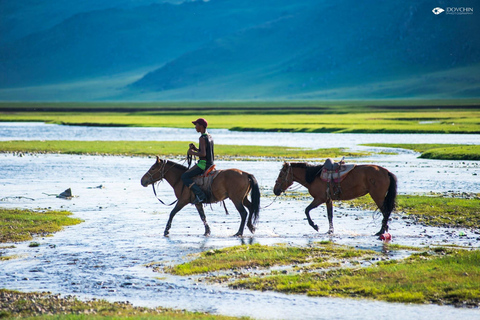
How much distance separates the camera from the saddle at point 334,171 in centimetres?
1514

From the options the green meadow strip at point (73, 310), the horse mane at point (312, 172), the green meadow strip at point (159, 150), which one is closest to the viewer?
the green meadow strip at point (73, 310)

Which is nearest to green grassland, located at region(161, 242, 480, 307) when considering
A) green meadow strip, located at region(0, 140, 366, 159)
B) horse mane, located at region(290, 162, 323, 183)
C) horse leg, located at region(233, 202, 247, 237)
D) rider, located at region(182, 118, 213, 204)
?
horse leg, located at region(233, 202, 247, 237)

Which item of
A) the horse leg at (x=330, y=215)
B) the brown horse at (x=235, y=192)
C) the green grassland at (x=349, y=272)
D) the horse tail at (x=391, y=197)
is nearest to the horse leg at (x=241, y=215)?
the brown horse at (x=235, y=192)

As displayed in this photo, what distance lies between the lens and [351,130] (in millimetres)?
60500

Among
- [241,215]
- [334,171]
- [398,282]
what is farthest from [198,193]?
[398,282]

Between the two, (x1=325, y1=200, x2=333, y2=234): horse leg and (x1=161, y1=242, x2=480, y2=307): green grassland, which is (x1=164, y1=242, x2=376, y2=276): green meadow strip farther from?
(x1=325, y1=200, x2=333, y2=234): horse leg

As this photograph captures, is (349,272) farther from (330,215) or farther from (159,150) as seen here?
(159,150)

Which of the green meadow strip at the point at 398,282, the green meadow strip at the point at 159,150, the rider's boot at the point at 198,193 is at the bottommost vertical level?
the green meadow strip at the point at 398,282

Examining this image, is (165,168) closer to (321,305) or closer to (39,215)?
(39,215)

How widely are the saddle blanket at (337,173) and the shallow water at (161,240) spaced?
1.24 meters

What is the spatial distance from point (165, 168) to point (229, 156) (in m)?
20.9

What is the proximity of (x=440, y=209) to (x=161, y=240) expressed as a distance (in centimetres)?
779

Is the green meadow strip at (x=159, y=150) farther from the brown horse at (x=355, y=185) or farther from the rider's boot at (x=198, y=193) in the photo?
the rider's boot at (x=198, y=193)

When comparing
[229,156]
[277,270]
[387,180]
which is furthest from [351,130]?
[277,270]
